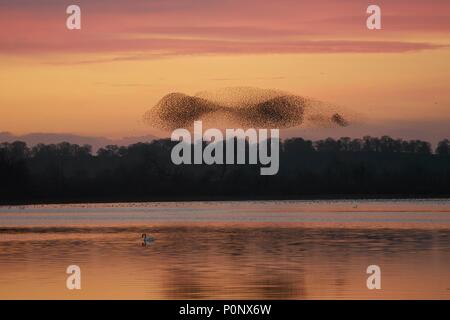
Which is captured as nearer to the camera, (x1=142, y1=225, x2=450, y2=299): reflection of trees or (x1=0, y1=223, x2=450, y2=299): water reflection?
(x1=0, y1=223, x2=450, y2=299): water reflection

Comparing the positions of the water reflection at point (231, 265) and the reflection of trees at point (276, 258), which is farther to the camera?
the reflection of trees at point (276, 258)

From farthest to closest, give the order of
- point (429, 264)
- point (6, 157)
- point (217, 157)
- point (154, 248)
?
point (217, 157), point (6, 157), point (154, 248), point (429, 264)

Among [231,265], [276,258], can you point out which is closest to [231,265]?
[231,265]

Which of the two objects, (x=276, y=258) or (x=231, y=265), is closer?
(x=231, y=265)

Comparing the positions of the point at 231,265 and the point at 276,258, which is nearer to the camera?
the point at 231,265

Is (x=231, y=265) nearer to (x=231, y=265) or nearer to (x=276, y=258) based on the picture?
(x=231, y=265)

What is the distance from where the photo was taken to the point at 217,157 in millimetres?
193000

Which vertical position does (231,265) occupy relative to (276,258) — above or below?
below
